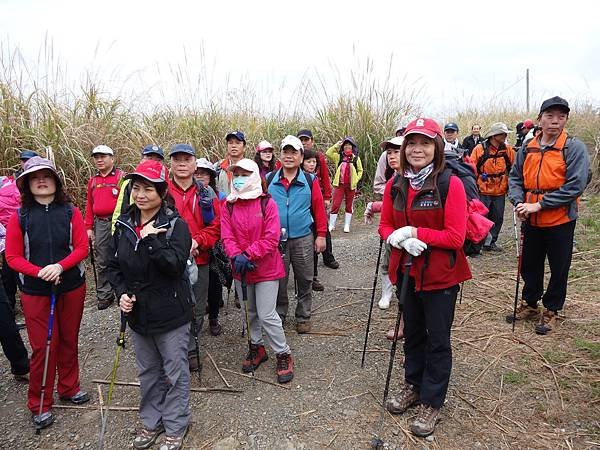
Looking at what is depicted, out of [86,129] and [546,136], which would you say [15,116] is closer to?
[86,129]

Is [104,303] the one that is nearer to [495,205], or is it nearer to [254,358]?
[254,358]

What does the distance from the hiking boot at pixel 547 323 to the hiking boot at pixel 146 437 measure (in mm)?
3809

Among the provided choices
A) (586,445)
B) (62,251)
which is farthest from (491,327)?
(62,251)

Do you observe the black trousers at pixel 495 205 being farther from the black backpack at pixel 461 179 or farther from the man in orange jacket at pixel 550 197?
the black backpack at pixel 461 179

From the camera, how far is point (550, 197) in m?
4.14

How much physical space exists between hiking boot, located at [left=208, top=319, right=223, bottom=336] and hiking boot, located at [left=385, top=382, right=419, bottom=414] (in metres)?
2.15

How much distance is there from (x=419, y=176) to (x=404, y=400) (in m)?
1.76

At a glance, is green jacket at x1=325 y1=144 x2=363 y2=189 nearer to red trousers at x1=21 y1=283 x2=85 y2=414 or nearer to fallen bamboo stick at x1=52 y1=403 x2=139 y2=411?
red trousers at x1=21 y1=283 x2=85 y2=414

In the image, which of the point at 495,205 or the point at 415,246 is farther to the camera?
the point at 495,205

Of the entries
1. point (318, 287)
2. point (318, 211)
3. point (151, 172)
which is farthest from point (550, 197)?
point (151, 172)

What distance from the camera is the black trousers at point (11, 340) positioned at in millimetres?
3707

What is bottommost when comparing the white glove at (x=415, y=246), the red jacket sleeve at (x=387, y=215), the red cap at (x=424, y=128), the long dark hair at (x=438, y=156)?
the white glove at (x=415, y=246)

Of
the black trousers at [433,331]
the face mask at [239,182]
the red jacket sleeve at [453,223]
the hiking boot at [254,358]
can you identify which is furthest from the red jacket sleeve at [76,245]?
the red jacket sleeve at [453,223]

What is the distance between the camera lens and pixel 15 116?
259 inches
